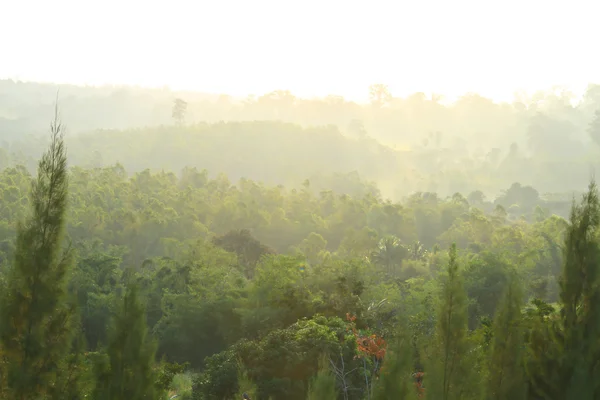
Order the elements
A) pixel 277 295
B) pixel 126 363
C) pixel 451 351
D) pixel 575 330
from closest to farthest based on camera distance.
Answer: pixel 126 363
pixel 451 351
pixel 575 330
pixel 277 295

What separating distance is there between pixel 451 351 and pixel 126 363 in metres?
6.56

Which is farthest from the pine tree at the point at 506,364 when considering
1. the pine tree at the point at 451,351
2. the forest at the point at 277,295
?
the pine tree at the point at 451,351

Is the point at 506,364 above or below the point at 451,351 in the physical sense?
below

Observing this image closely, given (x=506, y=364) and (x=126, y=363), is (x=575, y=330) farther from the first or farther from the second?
(x=126, y=363)

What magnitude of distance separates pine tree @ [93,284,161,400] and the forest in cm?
2

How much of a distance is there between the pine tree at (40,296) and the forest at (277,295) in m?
0.02

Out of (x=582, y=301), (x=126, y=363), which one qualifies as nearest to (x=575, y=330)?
(x=582, y=301)

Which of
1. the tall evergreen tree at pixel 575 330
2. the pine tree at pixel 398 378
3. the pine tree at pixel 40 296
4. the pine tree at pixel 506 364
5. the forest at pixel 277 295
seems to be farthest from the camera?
the tall evergreen tree at pixel 575 330

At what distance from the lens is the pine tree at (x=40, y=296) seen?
899 cm

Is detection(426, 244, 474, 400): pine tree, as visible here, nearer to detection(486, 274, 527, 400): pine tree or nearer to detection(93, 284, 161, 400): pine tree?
detection(486, 274, 527, 400): pine tree

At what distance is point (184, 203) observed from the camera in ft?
200

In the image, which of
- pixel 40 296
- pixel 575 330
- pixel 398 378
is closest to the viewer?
pixel 40 296

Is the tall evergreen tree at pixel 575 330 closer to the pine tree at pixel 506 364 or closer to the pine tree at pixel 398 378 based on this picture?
the pine tree at pixel 506 364

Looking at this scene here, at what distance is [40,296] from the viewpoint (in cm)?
912
